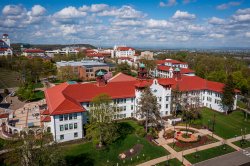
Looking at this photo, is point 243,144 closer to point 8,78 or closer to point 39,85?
point 39,85

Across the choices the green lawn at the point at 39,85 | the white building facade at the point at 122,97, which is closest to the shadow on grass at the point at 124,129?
the white building facade at the point at 122,97

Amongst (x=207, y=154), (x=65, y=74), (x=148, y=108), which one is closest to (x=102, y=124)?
(x=148, y=108)

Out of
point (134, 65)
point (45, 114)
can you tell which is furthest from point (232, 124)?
point (134, 65)

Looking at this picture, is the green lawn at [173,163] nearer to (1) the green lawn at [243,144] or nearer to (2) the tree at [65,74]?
(1) the green lawn at [243,144]

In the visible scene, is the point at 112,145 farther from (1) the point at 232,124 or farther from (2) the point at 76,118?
(1) the point at 232,124

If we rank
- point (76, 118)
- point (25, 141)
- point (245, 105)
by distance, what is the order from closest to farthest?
point (25, 141), point (76, 118), point (245, 105)

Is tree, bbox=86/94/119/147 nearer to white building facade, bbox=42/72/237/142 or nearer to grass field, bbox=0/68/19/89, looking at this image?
white building facade, bbox=42/72/237/142
